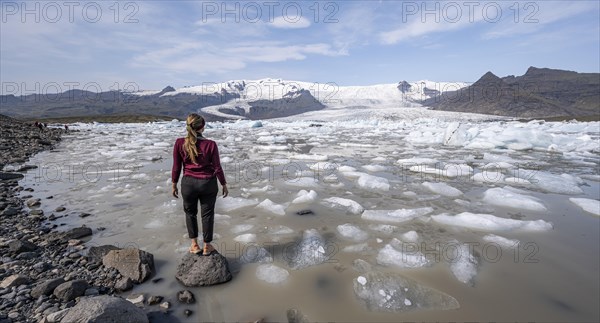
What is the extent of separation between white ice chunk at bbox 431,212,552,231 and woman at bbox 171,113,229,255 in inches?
124

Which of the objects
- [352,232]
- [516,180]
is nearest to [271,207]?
[352,232]

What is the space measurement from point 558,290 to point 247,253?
2.94 m

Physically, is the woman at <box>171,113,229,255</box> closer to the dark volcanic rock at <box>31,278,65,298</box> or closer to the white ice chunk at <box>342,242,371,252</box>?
the dark volcanic rock at <box>31,278,65,298</box>

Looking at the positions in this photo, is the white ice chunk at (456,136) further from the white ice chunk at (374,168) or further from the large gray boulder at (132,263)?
the large gray boulder at (132,263)

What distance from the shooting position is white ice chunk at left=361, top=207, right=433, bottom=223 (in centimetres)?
450

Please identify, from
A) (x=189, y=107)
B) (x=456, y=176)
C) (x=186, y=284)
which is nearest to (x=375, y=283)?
(x=186, y=284)

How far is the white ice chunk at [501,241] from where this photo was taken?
3.60 m

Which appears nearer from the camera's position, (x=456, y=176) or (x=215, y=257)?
(x=215, y=257)

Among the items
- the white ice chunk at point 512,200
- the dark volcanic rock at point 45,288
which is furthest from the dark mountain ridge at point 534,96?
the dark volcanic rock at point 45,288

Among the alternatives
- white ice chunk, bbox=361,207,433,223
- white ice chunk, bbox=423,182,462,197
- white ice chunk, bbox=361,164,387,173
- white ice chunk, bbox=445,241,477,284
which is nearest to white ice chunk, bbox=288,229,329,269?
white ice chunk, bbox=361,207,433,223

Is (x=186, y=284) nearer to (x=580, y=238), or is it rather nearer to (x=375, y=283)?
(x=375, y=283)

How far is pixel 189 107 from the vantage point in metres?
164

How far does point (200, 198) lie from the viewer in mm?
3229

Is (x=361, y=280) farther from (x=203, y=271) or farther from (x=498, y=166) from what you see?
(x=498, y=166)
